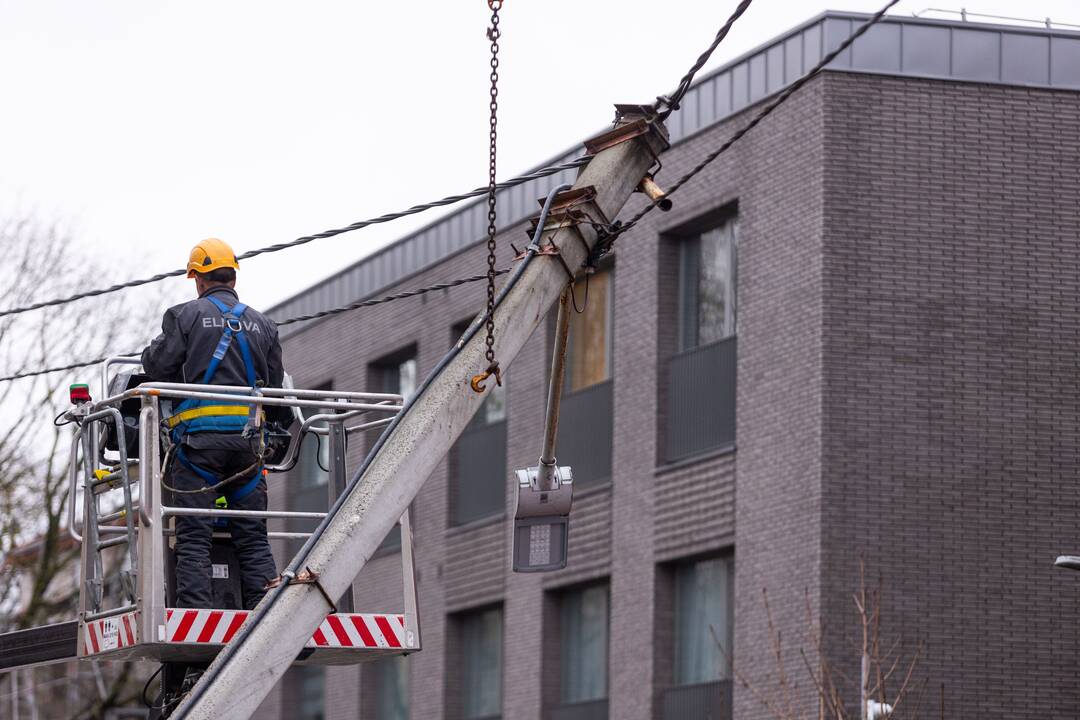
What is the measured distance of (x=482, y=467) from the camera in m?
31.5

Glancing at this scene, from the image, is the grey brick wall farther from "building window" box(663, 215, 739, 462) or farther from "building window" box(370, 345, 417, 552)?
"building window" box(370, 345, 417, 552)

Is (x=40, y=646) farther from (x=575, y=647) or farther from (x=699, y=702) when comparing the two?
(x=575, y=647)

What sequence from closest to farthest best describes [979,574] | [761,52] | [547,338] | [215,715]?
[215,715], [979,574], [761,52], [547,338]

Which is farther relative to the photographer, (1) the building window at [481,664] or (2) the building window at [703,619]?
(1) the building window at [481,664]

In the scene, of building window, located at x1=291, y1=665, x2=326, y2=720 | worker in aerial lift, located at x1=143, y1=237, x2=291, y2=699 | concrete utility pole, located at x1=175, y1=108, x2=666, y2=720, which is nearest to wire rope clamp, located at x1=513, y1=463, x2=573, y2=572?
concrete utility pole, located at x1=175, y1=108, x2=666, y2=720

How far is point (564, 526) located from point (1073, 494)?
15453 mm

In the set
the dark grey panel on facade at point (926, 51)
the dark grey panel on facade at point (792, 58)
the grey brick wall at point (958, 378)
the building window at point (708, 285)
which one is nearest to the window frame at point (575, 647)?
the building window at point (708, 285)

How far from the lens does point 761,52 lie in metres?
24.8

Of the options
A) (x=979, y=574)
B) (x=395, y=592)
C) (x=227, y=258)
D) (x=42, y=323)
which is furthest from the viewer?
(x=42, y=323)

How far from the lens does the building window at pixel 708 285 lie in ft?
84.4

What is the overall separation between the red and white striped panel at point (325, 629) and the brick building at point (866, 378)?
13047mm

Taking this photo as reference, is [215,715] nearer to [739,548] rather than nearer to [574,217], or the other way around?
[574,217]

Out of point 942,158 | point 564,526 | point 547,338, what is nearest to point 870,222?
point 942,158

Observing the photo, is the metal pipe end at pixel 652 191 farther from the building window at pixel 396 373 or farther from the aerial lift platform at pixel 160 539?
the building window at pixel 396 373
